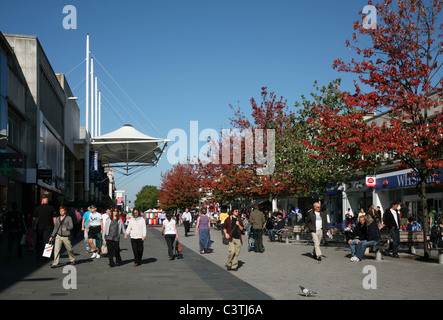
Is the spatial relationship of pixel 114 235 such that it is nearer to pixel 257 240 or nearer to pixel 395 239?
pixel 257 240

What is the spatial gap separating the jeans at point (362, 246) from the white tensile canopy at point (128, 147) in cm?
4150

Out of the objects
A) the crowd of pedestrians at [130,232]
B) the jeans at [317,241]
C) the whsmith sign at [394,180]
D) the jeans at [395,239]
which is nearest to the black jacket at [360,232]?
the crowd of pedestrians at [130,232]

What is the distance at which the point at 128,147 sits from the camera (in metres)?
59.8

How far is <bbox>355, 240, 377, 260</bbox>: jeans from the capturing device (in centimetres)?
1625

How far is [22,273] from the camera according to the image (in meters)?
13.1

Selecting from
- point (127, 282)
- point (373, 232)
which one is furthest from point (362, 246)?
point (127, 282)

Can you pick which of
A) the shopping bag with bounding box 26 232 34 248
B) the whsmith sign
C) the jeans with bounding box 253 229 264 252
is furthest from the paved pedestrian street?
the whsmith sign

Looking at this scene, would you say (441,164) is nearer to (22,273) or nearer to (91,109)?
(22,273)

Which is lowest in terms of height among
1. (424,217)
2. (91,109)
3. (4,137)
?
(424,217)

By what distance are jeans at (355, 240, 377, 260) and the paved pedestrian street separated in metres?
→ 0.46

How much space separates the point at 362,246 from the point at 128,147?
151 ft

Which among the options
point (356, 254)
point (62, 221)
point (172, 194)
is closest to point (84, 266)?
point (62, 221)

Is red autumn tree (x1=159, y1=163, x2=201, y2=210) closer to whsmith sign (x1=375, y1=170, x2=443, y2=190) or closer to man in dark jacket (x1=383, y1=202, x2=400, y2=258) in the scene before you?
whsmith sign (x1=375, y1=170, x2=443, y2=190)
